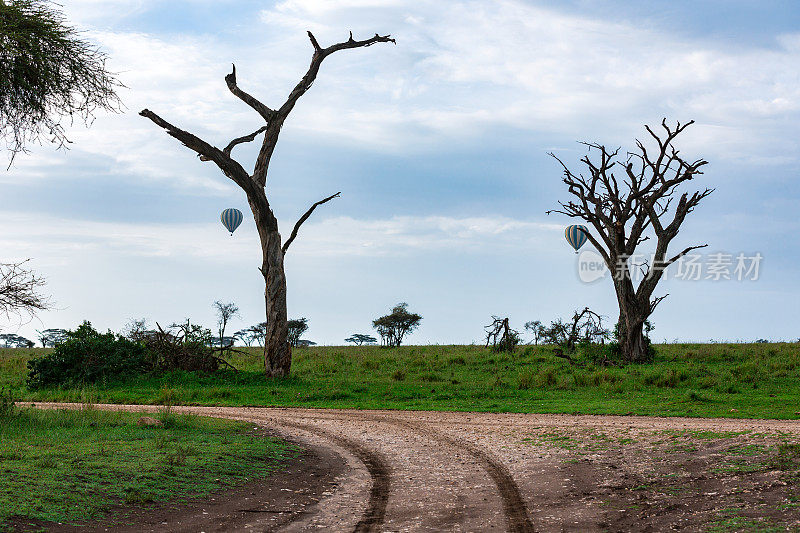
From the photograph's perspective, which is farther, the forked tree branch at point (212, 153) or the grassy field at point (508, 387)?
the forked tree branch at point (212, 153)

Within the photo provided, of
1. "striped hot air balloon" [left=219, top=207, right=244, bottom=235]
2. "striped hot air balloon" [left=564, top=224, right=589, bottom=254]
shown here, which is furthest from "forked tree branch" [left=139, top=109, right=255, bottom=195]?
"striped hot air balloon" [left=564, top=224, right=589, bottom=254]

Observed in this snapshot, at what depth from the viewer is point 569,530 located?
873cm

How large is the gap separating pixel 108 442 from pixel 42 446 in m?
1.09

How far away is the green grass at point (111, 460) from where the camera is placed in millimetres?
9328

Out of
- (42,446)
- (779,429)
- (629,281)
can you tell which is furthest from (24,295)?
(629,281)

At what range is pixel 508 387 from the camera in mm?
26281

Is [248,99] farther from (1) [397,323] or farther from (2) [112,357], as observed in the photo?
(1) [397,323]

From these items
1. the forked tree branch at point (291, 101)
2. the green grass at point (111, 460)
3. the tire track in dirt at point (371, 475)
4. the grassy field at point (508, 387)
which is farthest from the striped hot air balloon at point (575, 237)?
the green grass at point (111, 460)

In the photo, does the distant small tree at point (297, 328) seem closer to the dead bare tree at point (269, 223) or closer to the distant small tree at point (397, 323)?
the distant small tree at point (397, 323)

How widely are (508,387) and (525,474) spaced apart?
14.5m

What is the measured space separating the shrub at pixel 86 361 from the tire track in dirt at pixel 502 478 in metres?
15.8

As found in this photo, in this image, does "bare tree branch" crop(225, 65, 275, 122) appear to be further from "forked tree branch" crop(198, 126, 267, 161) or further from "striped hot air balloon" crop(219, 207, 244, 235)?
"striped hot air balloon" crop(219, 207, 244, 235)

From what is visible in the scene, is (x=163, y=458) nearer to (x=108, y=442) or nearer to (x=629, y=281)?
→ (x=108, y=442)

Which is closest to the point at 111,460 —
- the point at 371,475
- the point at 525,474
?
the point at 371,475
